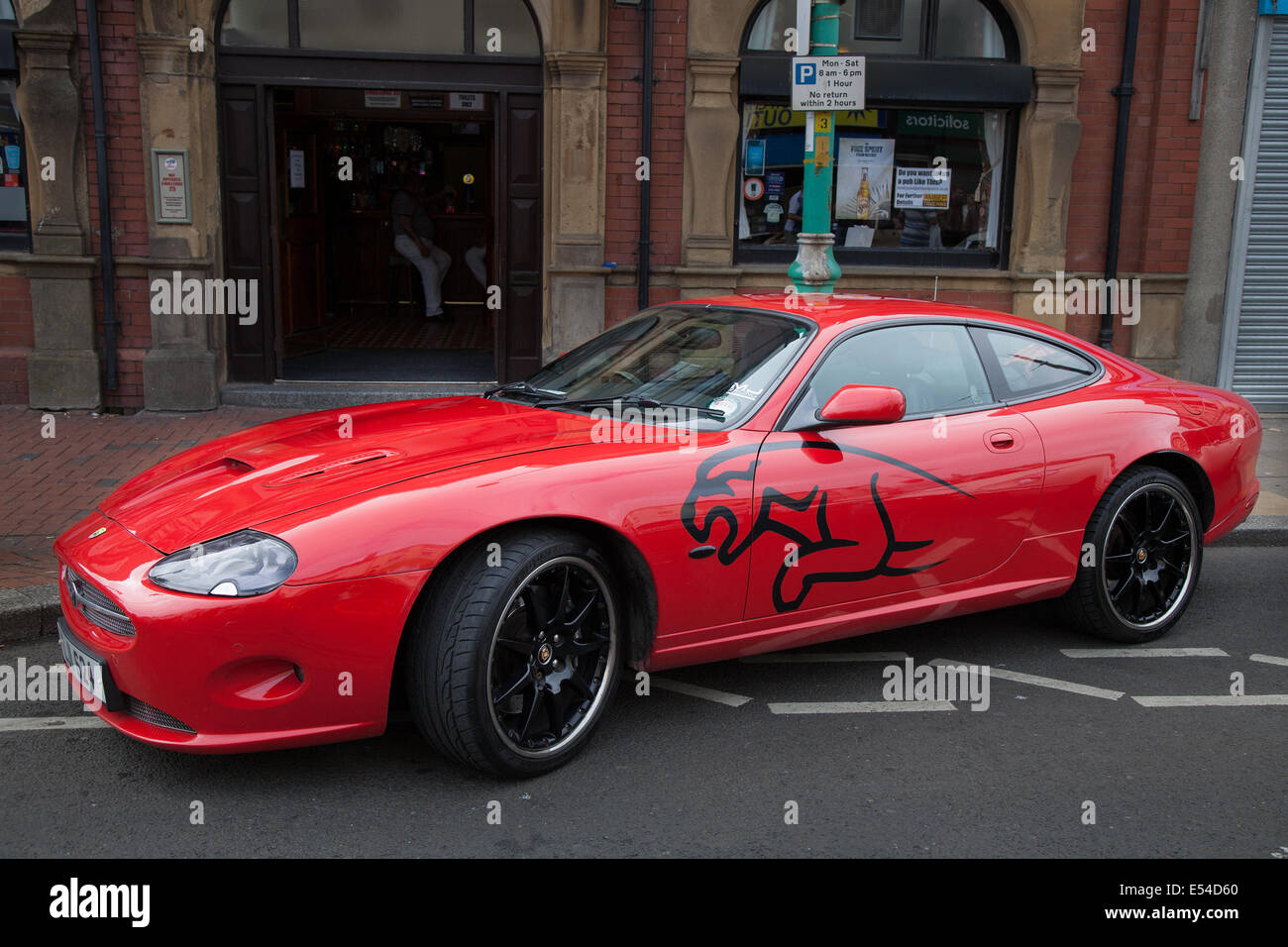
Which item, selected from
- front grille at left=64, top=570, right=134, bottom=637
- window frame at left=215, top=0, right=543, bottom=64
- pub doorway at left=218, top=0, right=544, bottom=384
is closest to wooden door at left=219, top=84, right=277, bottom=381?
pub doorway at left=218, top=0, right=544, bottom=384

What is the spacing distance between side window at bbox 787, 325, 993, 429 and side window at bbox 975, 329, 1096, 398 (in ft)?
0.44

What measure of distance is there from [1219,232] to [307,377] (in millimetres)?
8567

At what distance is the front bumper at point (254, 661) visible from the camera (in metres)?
3.19

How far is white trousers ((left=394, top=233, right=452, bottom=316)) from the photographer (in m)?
14.8

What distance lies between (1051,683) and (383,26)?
26.8 feet

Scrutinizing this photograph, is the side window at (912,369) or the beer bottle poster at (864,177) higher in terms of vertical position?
the beer bottle poster at (864,177)

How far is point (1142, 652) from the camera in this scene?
5.01m

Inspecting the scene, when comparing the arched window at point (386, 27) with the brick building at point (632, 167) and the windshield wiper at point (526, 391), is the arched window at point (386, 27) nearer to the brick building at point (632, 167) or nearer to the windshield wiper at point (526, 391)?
the brick building at point (632, 167)

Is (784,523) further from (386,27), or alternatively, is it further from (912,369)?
(386,27)

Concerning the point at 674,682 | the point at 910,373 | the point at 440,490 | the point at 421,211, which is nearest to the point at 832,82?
the point at 910,373

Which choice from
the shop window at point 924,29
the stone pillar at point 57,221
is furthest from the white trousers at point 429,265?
the shop window at point 924,29

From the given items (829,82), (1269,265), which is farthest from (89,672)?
(1269,265)

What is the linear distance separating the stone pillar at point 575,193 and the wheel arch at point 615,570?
6500 mm

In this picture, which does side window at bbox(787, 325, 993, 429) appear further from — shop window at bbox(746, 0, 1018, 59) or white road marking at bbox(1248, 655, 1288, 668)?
shop window at bbox(746, 0, 1018, 59)
